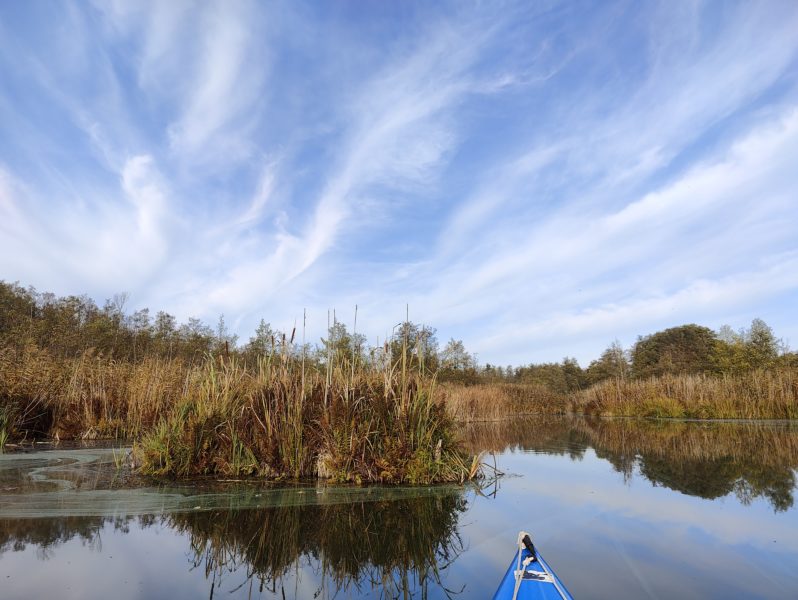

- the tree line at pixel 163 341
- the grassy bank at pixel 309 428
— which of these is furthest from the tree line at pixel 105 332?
the grassy bank at pixel 309 428

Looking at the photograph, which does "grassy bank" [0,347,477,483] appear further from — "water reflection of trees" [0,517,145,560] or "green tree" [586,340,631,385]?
"green tree" [586,340,631,385]

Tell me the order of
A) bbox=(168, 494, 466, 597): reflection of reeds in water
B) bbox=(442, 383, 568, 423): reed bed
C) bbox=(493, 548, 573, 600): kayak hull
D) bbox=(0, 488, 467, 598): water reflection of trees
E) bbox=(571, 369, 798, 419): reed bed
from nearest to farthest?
bbox=(493, 548, 573, 600): kayak hull
bbox=(0, 488, 467, 598): water reflection of trees
bbox=(168, 494, 466, 597): reflection of reeds in water
bbox=(571, 369, 798, 419): reed bed
bbox=(442, 383, 568, 423): reed bed

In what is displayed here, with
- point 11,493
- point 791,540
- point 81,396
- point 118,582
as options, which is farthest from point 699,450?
point 81,396

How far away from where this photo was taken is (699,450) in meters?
10.2

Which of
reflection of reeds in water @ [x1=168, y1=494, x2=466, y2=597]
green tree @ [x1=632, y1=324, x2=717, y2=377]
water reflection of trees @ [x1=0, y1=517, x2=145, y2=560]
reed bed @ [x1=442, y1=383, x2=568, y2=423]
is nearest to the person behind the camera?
reflection of reeds in water @ [x1=168, y1=494, x2=466, y2=597]

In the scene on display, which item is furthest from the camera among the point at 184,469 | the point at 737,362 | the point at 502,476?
the point at 737,362

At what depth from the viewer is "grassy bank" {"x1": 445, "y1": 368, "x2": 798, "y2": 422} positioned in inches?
711

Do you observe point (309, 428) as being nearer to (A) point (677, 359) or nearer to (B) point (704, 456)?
(B) point (704, 456)

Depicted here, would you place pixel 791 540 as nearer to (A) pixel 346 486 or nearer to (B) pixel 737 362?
(A) pixel 346 486

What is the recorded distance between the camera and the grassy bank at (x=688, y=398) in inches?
711

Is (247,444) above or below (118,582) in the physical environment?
above

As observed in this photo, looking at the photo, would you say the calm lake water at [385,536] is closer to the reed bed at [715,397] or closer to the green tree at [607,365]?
the reed bed at [715,397]

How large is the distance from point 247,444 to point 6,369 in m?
7.66

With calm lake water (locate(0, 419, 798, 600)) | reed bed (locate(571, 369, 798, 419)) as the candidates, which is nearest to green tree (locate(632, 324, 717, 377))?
reed bed (locate(571, 369, 798, 419))
